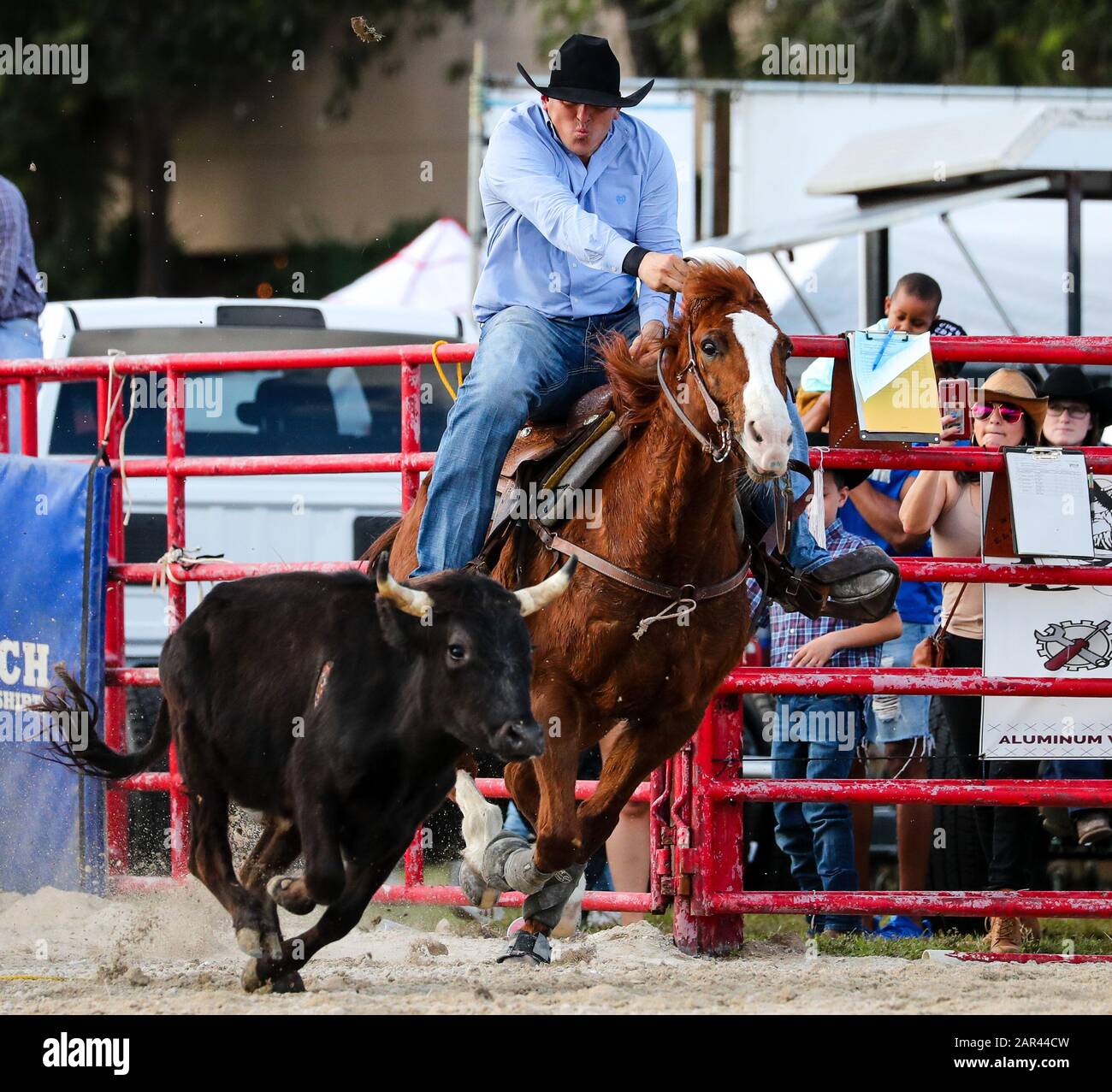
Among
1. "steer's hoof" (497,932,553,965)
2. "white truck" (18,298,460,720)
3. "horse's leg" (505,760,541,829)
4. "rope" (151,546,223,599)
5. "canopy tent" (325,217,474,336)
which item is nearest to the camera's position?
"horse's leg" (505,760,541,829)

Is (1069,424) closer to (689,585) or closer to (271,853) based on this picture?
(689,585)

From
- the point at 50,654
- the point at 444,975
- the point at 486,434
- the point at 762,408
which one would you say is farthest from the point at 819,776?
the point at 50,654

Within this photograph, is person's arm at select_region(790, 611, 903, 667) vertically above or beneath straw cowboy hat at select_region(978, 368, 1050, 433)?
beneath

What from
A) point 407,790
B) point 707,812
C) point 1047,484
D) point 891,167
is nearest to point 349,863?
point 407,790

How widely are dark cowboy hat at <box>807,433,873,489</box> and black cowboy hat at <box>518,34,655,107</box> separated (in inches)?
62.2

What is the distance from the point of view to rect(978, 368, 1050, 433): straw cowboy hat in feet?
21.7

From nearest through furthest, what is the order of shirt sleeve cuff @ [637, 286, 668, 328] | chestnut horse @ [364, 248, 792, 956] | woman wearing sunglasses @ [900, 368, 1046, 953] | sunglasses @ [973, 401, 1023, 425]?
chestnut horse @ [364, 248, 792, 956], shirt sleeve cuff @ [637, 286, 668, 328], woman wearing sunglasses @ [900, 368, 1046, 953], sunglasses @ [973, 401, 1023, 425]

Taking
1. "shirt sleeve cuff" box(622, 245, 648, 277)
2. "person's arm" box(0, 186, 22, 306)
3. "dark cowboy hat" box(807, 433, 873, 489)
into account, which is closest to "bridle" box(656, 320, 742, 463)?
"shirt sleeve cuff" box(622, 245, 648, 277)

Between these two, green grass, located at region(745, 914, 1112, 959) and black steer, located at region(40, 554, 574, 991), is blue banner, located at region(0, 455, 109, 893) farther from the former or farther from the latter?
green grass, located at region(745, 914, 1112, 959)

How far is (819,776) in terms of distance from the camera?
22.1 ft

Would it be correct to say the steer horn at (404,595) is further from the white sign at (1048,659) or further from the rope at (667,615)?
the white sign at (1048,659)

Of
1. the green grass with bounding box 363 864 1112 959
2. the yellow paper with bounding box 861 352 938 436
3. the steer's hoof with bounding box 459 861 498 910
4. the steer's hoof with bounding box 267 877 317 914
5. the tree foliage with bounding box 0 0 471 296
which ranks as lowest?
the green grass with bounding box 363 864 1112 959

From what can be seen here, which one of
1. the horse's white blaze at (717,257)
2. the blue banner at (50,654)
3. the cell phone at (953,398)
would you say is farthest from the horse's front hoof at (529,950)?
the cell phone at (953,398)

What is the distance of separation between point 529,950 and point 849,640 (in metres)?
1.94
